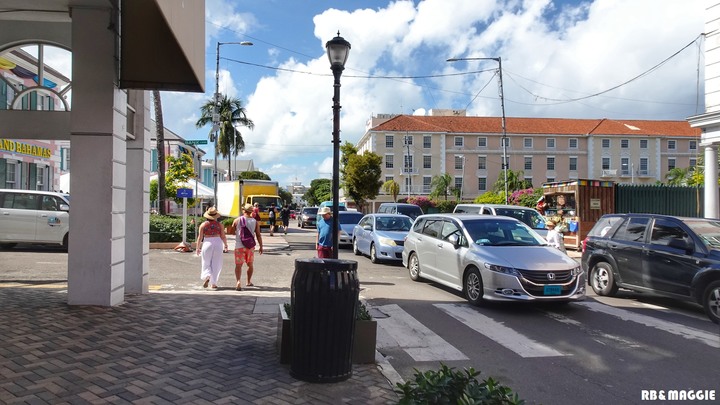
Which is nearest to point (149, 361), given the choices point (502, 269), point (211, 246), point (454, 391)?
point (454, 391)

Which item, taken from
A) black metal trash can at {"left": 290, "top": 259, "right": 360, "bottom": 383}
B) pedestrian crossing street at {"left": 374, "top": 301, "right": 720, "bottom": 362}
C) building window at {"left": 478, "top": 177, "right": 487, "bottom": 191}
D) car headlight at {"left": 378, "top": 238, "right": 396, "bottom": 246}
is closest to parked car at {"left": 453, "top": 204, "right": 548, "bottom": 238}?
car headlight at {"left": 378, "top": 238, "right": 396, "bottom": 246}

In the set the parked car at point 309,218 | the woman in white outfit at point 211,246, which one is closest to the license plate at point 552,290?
the woman in white outfit at point 211,246

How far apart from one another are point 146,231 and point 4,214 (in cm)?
1007

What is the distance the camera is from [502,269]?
8586 millimetres

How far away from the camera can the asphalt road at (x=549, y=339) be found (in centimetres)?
527

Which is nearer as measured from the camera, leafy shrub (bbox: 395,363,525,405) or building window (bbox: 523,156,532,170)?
leafy shrub (bbox: 395,363,525,405)

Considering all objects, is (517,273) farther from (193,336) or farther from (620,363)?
(193,336)

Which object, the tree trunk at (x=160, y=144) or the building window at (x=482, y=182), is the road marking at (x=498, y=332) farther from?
the building window at (x=482, y=182)

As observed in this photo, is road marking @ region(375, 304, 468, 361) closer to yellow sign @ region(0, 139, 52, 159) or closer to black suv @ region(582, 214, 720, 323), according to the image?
black suv @ region(582, 214, 720, 323)

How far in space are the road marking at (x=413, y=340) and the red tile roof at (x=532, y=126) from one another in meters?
68.9

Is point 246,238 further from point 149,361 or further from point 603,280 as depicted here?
point 603,280

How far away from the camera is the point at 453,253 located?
1009 cm

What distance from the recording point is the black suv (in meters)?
8.32

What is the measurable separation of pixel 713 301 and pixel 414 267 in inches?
231
